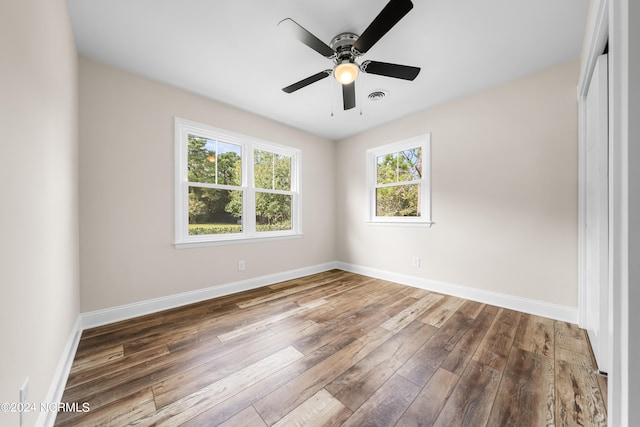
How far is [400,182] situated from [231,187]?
243cm

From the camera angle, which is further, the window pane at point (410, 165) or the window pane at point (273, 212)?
the window pane at point (273, 212)

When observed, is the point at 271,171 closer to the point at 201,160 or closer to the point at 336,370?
the point at 201,160

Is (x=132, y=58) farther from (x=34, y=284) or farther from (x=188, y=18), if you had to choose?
(x=34, y=284)

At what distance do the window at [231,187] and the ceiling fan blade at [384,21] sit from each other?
2.06 m

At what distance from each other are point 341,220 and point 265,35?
3047mm

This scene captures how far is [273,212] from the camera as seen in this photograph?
3656mm

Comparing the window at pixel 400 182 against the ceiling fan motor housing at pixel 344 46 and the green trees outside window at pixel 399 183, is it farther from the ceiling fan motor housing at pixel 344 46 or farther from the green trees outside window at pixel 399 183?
the ceiling fan motor housing at pixel 344 46

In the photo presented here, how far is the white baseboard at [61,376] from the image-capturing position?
3.68ft

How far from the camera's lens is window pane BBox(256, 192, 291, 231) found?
3479 mm

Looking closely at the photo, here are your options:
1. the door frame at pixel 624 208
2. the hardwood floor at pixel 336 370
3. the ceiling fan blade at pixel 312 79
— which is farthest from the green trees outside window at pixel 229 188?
the door frame at pixel 624 208

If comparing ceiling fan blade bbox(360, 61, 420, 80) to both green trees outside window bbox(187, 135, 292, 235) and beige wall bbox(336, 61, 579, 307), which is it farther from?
green trees outside window bbox(187, 135, 292, 235)

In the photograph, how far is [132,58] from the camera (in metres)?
2.17

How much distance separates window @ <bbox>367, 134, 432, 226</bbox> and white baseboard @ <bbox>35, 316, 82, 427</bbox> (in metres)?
3.53

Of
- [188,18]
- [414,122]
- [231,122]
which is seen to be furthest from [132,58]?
[414,122]
